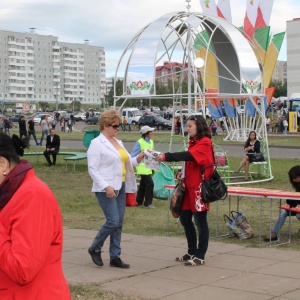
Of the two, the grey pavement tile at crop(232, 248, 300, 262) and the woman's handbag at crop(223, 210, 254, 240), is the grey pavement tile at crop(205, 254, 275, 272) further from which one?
the woman's handbag at crop(223, 210, 254, 240)

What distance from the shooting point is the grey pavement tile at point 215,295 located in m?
7.04

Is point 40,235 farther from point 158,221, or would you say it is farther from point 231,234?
point 158,221

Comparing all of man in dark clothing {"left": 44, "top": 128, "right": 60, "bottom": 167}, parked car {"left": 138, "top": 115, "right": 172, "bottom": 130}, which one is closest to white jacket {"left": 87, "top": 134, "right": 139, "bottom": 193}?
man in dark clothing {"left": 44, "top": 128, "right": 60, "bottom": 167}

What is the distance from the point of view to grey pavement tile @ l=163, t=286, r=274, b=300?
7035 mm

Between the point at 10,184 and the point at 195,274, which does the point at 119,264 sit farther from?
the point at 10,184

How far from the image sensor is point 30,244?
3.19 meters

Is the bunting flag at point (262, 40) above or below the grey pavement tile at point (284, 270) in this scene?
above

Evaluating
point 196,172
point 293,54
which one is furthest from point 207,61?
point 293,54

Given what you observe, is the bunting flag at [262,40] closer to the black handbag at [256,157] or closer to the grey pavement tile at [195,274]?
the black handbag at [256,157]

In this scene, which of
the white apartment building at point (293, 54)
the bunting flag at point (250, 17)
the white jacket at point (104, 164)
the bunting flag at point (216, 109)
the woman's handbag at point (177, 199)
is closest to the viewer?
the white jacket at point (104, 164)

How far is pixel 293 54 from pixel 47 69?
92641 millimetres

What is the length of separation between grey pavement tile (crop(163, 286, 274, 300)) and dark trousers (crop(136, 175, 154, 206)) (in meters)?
7.01

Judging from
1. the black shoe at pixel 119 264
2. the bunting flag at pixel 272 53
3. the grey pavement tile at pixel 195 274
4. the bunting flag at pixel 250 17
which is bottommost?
the grey pavement tile at pixel 195 274

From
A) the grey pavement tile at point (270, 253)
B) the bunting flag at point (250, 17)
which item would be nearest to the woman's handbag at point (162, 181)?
the grey pavement tile at point (270, 253)
